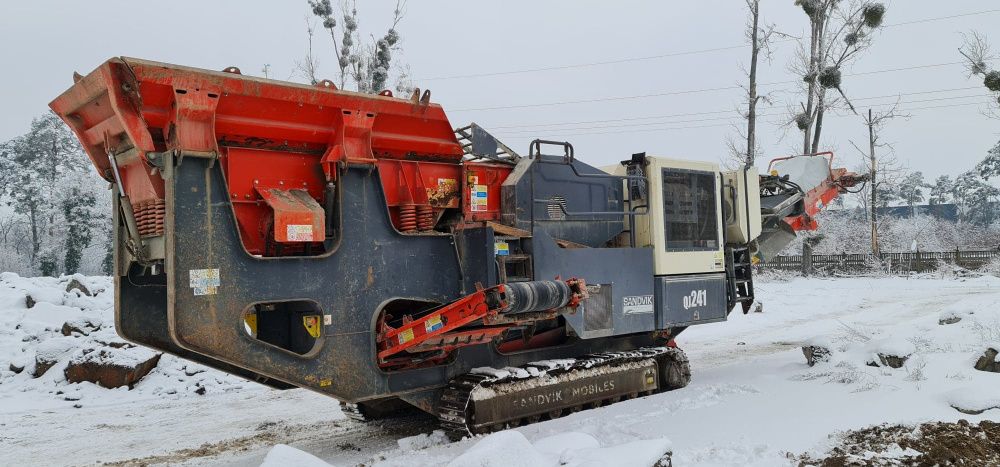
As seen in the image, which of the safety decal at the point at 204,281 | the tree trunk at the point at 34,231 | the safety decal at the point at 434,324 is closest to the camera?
the safety decal at the point at 204,281

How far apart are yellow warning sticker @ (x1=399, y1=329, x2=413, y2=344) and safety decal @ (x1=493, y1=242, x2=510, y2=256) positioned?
3.83 ft

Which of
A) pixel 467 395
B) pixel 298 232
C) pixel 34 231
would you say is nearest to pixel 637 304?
pixel 467 395

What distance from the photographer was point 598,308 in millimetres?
7496

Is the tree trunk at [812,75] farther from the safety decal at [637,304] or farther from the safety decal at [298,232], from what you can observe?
the safety decal at [298,232]

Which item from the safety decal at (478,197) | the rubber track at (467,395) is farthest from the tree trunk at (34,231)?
the rubber track at (467,395)

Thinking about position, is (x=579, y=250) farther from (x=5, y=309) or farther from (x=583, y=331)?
(x=5, y=309)

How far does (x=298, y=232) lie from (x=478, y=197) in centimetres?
211

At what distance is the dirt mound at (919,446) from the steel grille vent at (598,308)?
2517mm

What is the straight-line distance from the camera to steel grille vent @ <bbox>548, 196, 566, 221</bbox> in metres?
7.61

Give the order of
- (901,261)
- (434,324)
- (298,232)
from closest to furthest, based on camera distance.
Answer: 1. (298,232)
2. (434,324)
3. (901,261)

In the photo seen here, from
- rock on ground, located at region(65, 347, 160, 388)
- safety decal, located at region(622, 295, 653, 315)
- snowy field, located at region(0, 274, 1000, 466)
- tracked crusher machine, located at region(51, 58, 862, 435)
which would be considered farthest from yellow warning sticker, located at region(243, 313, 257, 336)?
rock on ground, located at region(65, 347, 160, 388)

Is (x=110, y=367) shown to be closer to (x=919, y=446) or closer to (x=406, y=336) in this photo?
(x=406, y=336)

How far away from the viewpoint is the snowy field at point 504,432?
5410mm

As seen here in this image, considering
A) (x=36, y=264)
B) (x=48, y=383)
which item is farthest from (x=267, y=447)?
(x=36, y=264)
